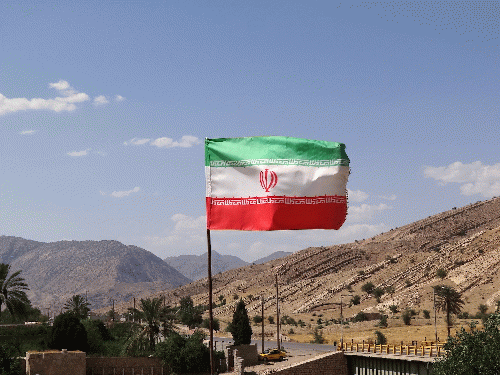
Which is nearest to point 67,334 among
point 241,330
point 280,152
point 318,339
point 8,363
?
point 8,363

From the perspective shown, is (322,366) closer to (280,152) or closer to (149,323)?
(149,323)

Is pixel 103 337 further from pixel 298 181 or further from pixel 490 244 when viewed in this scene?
pixel 490 244

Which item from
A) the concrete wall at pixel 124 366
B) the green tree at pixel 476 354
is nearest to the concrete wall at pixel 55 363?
the concrete wall at pixel 124 366

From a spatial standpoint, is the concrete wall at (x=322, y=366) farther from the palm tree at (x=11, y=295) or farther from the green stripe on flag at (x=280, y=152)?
the green stripe on flag at (x=280, y=152)

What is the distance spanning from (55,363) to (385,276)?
10457 centimetres

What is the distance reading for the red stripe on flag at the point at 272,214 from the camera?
67.7 ft

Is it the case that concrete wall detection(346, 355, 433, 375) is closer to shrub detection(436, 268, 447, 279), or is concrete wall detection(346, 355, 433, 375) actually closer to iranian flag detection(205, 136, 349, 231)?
iranian flag detection(205, 136, 349, 231)

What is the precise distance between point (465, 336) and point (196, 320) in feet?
250

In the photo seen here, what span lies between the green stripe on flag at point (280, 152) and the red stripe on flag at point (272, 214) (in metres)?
1.24

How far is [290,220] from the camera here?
68.3ft

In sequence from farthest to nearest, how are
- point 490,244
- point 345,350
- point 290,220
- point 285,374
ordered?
point 490,244, point 345,350, point 285,374, point 290,220

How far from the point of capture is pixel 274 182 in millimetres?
20688

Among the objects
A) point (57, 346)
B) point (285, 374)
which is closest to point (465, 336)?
point (285, 374)

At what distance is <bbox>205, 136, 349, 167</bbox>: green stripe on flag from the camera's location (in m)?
20.7
